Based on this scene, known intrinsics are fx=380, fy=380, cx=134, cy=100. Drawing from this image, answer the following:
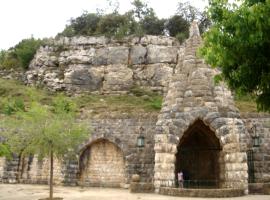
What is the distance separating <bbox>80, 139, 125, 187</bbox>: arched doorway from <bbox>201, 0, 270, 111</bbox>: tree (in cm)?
1238

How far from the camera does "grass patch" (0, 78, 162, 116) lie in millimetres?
30828

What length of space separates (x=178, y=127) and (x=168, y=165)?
1791 millimetres

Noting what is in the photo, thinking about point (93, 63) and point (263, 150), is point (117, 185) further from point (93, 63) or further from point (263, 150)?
point (93, 63)

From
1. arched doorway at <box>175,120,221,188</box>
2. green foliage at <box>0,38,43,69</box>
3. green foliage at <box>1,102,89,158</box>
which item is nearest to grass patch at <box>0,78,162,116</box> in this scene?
green foliage at <box>0,38,43,69</box>

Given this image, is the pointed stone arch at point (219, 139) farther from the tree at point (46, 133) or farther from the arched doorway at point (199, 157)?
the tree at point (46, 133)

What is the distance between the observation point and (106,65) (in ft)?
129

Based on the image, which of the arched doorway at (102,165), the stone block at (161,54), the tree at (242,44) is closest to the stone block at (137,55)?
the stone block at (161,54)

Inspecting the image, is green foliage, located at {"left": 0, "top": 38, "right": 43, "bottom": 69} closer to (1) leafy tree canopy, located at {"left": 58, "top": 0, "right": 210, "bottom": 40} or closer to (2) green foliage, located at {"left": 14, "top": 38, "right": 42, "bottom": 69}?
(2) green foliage, located at {"left": 14, "top": 38, "right": 42, "bottom": 69}

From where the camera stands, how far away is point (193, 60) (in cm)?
1916

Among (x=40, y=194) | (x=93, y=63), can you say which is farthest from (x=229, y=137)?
(x=93, y=63)

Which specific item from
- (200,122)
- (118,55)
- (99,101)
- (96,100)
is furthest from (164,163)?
(118,55)

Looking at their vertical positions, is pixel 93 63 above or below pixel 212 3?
above

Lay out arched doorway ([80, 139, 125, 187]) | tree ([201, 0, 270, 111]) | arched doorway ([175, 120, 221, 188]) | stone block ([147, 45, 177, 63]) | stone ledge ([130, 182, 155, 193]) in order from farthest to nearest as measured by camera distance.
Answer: stone block ([147, 45, 177, 63]) < arched doorway ([80, 139, 125, 187]) < arched doorway ([175, 120, 221, 188]) < stone ledge ([130, 182, 155, 193]) < tree ([201, 0, 270, 111])

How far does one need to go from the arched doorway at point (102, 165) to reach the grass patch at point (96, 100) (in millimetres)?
7978
